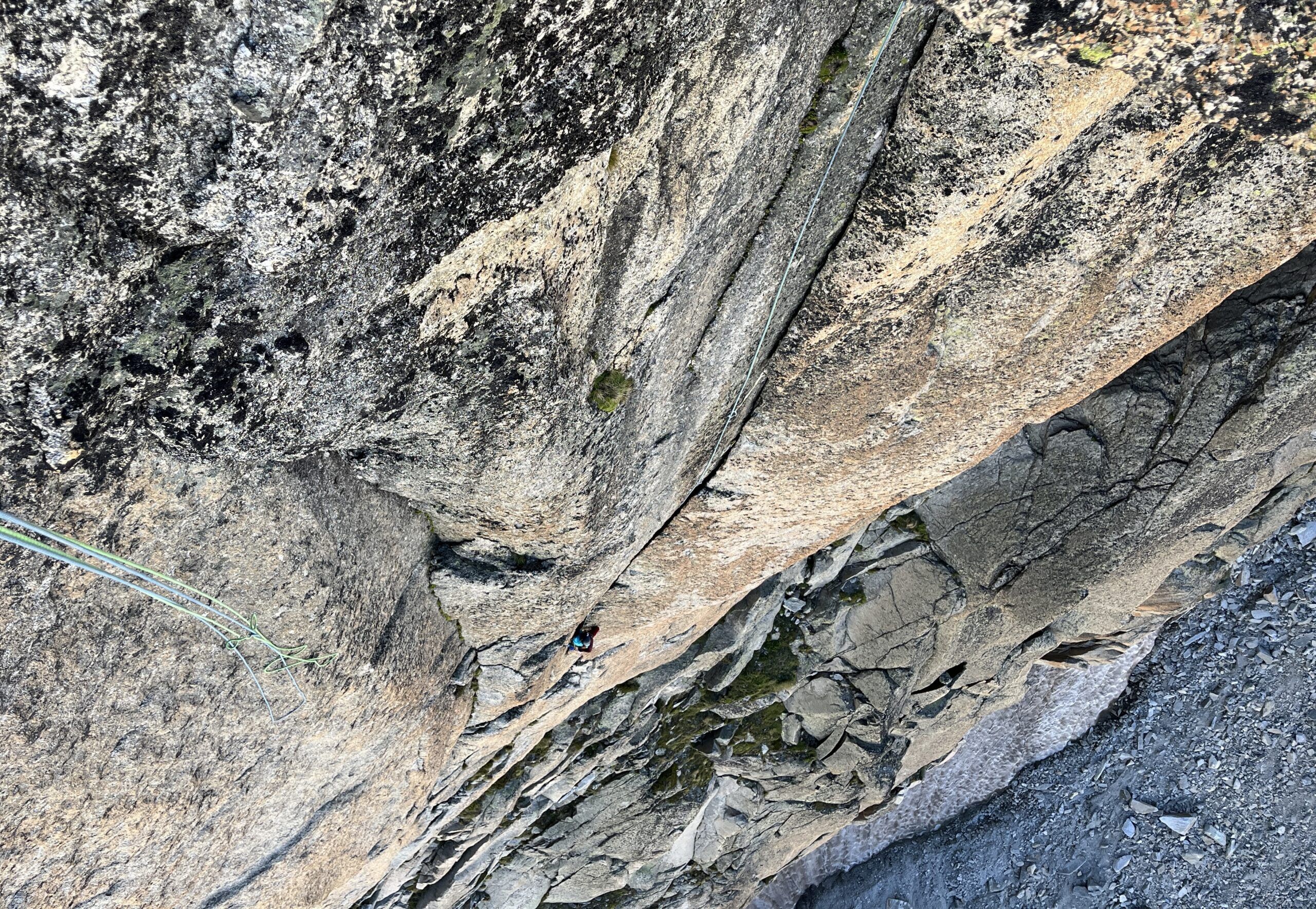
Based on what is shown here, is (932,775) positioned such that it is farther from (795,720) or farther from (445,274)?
(445,274)

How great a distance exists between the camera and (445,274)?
16.4 feet

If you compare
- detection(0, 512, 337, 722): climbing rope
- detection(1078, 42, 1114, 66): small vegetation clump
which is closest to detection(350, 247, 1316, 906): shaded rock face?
detection(0, 512, 337, 722): climbing rope

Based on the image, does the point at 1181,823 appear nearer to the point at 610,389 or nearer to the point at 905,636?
the point at 905,636

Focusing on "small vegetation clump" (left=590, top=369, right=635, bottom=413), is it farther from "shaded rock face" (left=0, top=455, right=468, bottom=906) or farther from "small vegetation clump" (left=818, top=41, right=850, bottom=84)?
"small vegetation clump" (left=818, top=41, right=850, bottom=84)

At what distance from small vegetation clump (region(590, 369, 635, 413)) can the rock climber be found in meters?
4.73

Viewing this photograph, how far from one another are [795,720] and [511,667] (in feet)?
31.4

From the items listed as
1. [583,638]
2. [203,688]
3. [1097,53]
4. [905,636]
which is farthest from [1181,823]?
[203,688]

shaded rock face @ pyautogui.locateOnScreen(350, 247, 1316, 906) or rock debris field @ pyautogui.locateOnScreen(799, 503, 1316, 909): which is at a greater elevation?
shaded rock face @ pyautogui.locateOnScreen(350, 247, 1316, 906)

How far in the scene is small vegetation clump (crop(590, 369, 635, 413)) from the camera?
6684mm

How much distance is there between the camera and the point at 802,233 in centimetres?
730

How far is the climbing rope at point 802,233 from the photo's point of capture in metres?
6.19

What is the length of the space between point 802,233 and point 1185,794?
24229 millimetres

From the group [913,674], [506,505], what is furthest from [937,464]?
[913,674]

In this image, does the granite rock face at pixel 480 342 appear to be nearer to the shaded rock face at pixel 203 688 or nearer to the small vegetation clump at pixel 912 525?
the shaded rock face at pixel 203 688
